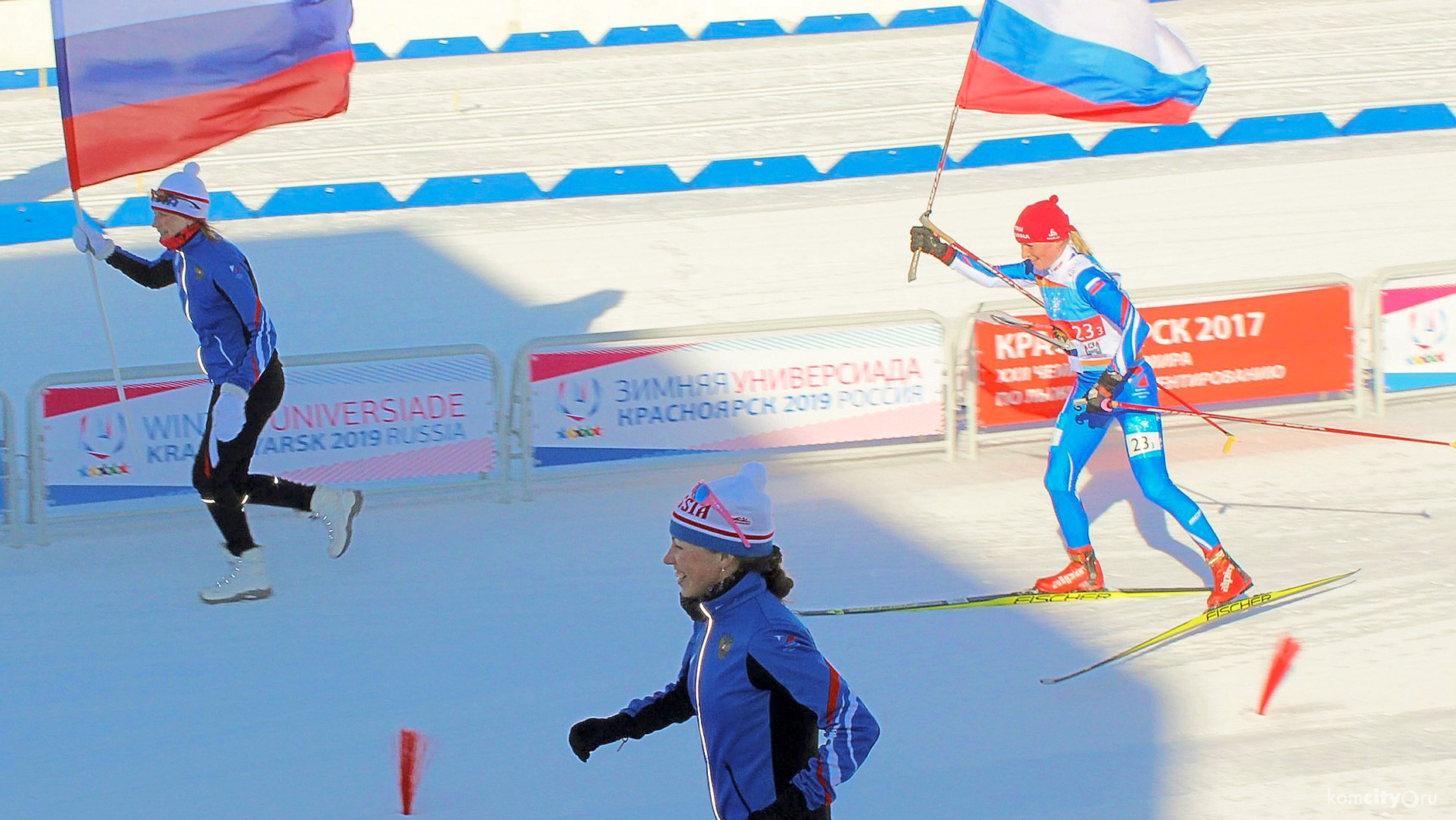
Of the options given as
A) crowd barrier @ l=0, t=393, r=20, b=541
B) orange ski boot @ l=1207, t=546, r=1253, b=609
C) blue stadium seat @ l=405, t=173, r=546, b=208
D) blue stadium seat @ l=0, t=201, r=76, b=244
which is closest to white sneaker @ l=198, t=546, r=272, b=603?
crowd barrier @ l=0, t=393, r=20, b=541

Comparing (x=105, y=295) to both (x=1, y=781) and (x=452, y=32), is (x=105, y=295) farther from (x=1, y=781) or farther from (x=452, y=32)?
(x=452, y=32)

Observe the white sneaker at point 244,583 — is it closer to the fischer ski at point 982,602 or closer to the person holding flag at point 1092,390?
the fischer ski at point 982,602

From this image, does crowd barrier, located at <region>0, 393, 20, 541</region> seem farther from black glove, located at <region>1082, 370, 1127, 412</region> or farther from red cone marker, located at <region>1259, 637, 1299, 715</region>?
red cone marker, located at <region>1259, 637, 1299, 715</region>

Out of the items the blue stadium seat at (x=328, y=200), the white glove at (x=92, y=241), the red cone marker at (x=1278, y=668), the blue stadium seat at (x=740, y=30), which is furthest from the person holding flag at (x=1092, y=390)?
the blue stadium seat at (x=740, y=30)

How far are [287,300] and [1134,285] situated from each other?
656 cm

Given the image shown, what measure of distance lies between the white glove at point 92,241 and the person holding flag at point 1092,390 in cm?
389

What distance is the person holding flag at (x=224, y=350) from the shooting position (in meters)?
6.29

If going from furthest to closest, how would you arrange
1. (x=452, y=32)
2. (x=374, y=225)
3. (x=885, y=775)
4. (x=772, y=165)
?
(x=452, y=32)
(x=772, y=165)
(x=374, y=225)
(x=885, y=775)

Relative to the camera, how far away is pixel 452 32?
2208cm

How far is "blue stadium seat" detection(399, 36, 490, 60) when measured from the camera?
21500mm

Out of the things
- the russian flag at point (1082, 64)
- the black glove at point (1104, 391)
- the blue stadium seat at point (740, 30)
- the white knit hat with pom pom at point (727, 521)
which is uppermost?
the blue stadium seat at point (740, 30)

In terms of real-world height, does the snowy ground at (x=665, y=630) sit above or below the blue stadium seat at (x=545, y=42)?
below

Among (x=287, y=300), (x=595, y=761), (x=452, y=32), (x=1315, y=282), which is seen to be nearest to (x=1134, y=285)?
(x=1315, y=282)

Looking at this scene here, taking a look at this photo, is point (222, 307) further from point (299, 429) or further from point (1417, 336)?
point (1417, 336)
